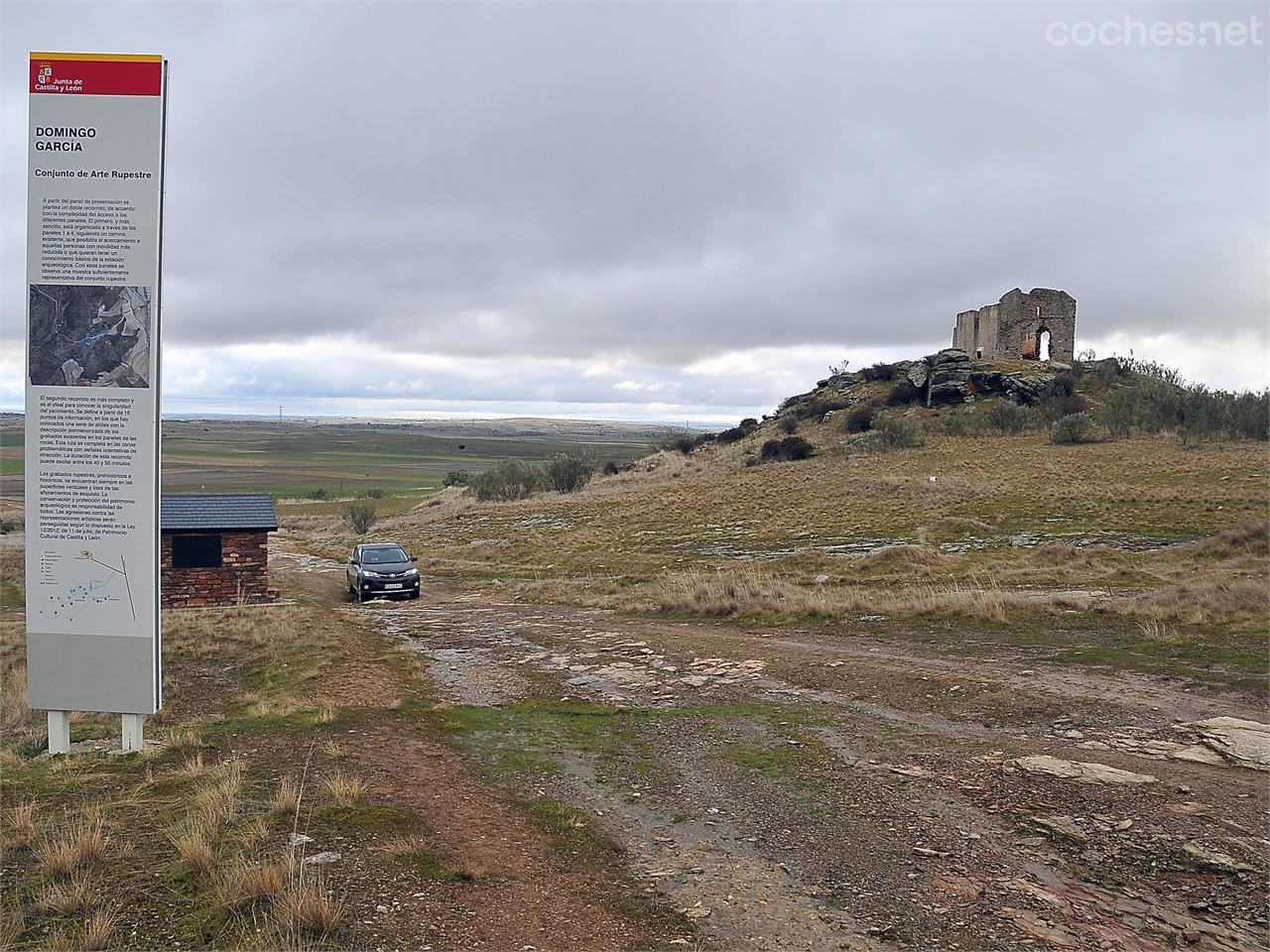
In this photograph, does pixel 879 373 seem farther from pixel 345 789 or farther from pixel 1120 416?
pixel 345 789

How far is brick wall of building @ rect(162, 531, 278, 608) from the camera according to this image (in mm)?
19688

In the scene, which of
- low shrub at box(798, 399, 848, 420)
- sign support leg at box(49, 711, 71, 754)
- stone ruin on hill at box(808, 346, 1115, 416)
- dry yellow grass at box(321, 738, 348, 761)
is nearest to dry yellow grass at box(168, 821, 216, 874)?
dry yellow grass at box(321, 738, 348, 761)

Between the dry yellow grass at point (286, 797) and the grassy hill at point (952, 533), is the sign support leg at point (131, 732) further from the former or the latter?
the grassy hill at point (952, 533)

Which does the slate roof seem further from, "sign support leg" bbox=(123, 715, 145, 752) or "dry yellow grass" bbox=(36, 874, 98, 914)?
"dry yellow grass" bbox=(36, 874, 98, 914)

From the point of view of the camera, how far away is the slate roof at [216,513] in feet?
64.5

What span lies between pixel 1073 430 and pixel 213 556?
36.3m

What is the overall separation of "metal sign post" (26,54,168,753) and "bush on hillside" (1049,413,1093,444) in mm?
40261

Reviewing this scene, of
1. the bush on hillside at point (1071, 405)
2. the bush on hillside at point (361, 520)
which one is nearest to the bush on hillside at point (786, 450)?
the bush on hillside at point (1071, 405)

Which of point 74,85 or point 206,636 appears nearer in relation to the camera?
point 74,85

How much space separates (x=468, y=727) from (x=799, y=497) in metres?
25.2

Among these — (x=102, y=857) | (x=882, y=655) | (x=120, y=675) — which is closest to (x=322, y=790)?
(x=102, y=857)

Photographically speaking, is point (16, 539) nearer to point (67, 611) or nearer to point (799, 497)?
point (799, 497)

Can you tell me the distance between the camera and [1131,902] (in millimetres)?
4969

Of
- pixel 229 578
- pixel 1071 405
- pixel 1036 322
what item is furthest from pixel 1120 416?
pixel 229 578
